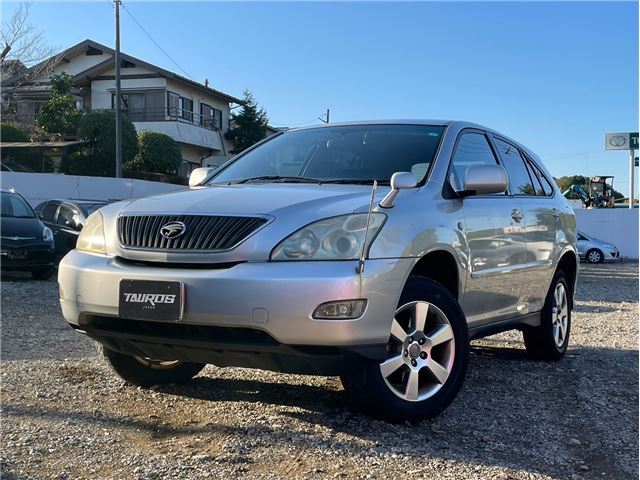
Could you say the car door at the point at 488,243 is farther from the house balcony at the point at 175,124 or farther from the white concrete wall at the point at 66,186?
the house balcony at the point at 175,124

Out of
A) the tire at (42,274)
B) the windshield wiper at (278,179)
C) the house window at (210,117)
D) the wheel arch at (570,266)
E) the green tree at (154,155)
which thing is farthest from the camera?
the house window at (210,117)

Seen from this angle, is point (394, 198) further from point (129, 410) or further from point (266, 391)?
point (129, 410)

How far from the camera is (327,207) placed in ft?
11.3

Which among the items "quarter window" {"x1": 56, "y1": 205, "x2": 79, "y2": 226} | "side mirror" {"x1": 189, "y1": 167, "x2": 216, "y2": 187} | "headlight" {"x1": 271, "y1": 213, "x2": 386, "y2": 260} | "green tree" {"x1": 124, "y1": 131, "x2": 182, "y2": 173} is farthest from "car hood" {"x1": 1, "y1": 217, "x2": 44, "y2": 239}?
"green tree" {"x1": 124, "y1": 131, "x2": 182, "y2": 173}

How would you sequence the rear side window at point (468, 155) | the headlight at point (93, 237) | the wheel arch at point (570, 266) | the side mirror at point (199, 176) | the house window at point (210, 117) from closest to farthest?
1. the headlight at point (93, 237)
2. the rear side window at point (468, 155)
3. the side mirror at point (199, 176)
4. the wheel arch at point (570, 266)
5. the house window at point (210, 117)

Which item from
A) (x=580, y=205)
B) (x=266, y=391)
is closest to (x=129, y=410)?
(x=266, y=391)

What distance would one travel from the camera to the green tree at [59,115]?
3309 centimetres

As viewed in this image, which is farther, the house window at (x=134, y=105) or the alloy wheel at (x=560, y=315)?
the house window at (x=134, y=105)

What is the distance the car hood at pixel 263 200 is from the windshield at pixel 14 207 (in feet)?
30.7

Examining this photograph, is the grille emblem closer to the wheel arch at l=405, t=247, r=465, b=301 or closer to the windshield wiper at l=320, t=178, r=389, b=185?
the windshield wiper at l=320, t=178, r=389, b=185

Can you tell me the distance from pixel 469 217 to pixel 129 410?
2.34 m

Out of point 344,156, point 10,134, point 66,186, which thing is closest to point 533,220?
point 344,156

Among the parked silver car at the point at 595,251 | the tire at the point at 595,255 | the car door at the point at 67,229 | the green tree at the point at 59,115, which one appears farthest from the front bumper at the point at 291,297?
the green tree at the point at 59,115

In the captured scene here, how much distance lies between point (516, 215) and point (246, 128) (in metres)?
39.5
